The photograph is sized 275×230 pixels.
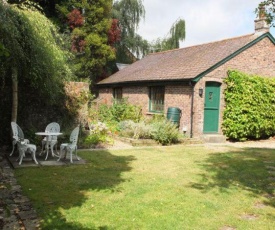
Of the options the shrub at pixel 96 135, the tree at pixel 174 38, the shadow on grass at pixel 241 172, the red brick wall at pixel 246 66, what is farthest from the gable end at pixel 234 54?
the tree at pixel 174 38

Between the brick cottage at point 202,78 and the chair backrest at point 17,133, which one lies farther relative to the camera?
the brick cottage at point 202,78

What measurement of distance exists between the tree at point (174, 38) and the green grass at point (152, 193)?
28080 mm

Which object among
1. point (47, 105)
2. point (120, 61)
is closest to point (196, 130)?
point (47, 105)

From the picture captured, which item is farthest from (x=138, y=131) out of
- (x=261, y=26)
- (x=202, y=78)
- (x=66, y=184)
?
(x=261, y=26)

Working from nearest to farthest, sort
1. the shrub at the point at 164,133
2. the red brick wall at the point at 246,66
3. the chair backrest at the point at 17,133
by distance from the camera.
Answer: the chair backrest at the point at 17,133
the shrub at the point at 164,133
the red brick wall at the point at 246,66

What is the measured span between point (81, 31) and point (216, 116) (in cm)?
1495

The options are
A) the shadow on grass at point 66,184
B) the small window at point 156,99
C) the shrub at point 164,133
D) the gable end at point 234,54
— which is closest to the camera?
the shadow on grass at point 66,184

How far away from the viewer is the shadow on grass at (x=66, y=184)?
4.92 metres

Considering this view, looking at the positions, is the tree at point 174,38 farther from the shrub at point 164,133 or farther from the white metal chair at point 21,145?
the white metal chair at point 21,145

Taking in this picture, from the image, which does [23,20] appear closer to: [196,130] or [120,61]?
[196,130]

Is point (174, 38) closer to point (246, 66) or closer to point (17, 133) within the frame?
point (246, 66)

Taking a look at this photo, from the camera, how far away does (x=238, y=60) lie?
52.7 ft

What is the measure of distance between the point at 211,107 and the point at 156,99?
3502mm

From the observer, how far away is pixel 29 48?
875 cm
